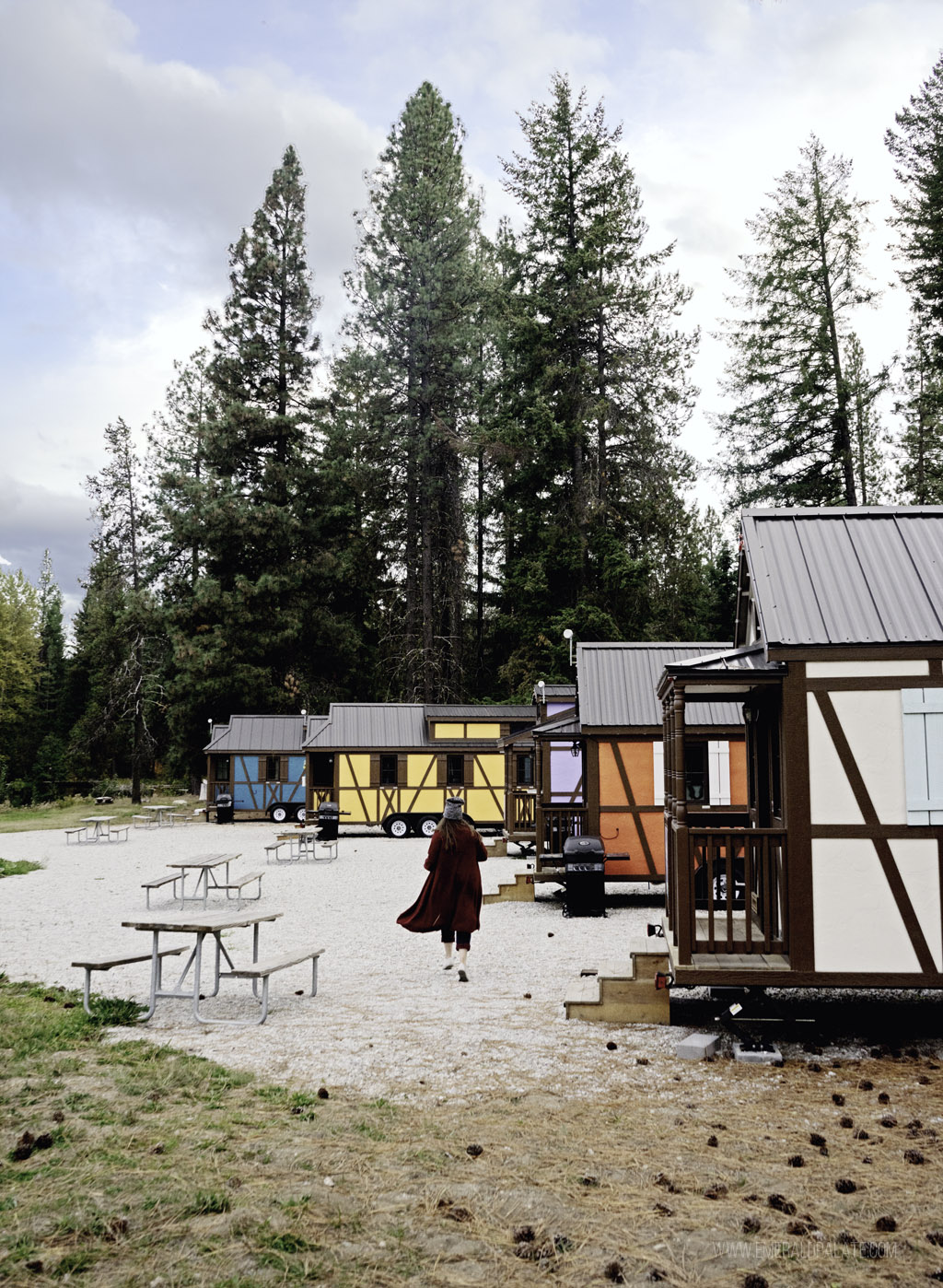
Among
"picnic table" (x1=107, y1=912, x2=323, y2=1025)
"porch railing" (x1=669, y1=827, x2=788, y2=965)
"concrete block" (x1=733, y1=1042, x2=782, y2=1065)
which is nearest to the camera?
"concrete block" (x1=733, y1=1042, x2=782, y2=1065)

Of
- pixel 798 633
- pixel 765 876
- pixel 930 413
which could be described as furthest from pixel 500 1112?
pixel 930 413

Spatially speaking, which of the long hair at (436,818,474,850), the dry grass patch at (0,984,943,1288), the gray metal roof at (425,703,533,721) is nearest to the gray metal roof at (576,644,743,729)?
the long hair at (436,818,474,850)

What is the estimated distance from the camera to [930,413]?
82.2 ft

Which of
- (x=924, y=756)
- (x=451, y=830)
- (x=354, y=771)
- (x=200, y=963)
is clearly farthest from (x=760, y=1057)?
(x=354, y=771)

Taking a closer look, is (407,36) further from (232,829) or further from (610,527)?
(610,527)

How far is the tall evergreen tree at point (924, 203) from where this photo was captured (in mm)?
24672

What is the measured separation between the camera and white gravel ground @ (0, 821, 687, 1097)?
610 centimetres

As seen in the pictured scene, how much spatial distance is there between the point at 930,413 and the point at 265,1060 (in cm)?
2412

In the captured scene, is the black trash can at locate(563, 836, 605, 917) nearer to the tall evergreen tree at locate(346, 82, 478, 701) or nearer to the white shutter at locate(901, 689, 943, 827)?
the white shutter at locate(901, 689, 943, 827)

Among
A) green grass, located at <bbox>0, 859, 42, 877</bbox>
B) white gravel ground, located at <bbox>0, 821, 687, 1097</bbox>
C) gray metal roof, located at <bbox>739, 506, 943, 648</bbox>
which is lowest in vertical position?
green grass, located at <bbox>0, 859, 42, 877</bbox>

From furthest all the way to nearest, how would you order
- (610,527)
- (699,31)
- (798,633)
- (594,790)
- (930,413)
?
1. (610,527)
2. (930,413)
3. (594,790)
4. (798,633)
5. (699,31)

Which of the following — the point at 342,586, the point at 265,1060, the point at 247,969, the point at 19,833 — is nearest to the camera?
the point at 265,1060

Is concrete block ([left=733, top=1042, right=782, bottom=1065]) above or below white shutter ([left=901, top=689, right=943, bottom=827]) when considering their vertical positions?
below

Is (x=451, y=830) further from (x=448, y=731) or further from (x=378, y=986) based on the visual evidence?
(x=448, y=731)
